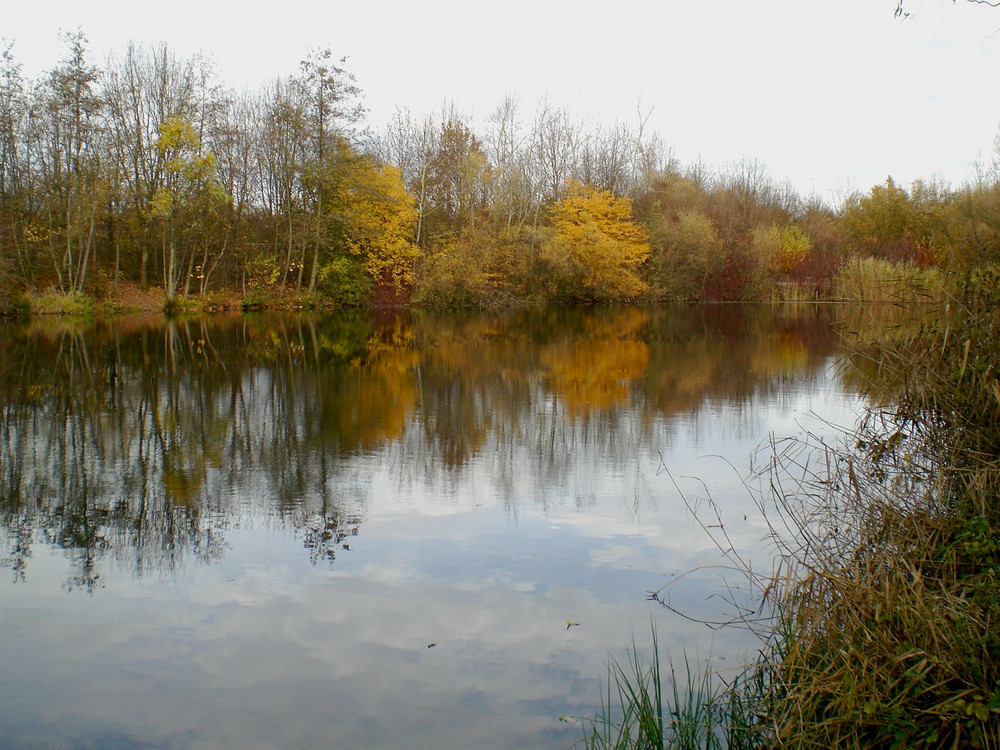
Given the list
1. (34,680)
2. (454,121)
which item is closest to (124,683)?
(34,680)

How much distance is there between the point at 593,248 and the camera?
4306 centimetres

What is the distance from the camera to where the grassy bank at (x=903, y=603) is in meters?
3.29

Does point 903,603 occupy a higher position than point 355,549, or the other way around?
point 903,603

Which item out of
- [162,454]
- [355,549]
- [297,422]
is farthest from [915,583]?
[297,422]

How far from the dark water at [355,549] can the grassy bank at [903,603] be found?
1.58 ft

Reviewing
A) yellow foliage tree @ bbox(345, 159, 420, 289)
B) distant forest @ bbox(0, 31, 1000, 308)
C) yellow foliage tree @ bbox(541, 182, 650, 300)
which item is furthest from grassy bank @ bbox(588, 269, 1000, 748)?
yellow foliage tree @ bbox(541, 182, 650, 300)

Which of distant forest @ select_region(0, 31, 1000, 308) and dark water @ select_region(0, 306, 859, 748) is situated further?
distant forest @ select_region(0, 31, 1000, 308)

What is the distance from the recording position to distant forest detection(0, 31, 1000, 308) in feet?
111

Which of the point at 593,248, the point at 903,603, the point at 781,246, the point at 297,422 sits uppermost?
the point at 781,246

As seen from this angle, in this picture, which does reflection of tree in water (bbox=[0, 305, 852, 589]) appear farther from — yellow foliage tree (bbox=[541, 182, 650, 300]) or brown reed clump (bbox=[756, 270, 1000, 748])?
yellow foliage tree (bbox=[541, 182, 650, 300])

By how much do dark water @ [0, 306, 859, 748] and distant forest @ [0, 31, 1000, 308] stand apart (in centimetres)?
2365

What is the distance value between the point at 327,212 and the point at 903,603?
38963 mm

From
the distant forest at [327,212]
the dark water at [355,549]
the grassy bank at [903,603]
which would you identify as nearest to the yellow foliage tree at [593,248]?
the distant forest at [327,212]

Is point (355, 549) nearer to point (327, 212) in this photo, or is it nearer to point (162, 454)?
point (162, 454)
